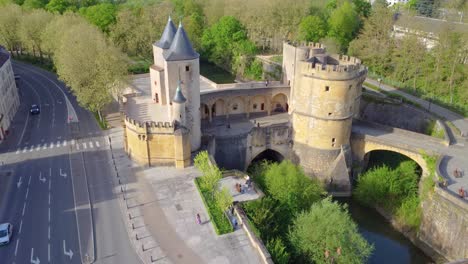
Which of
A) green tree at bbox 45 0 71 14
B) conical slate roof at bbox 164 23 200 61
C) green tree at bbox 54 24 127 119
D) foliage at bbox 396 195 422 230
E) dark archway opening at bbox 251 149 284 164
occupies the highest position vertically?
green tree at bbox 45 0 71 14

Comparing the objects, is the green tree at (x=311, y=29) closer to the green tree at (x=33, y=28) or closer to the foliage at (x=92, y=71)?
the foliage at (x=92, y=71)

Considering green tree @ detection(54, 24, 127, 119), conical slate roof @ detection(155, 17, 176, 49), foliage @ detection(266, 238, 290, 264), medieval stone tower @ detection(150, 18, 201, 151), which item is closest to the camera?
foliage @ detection(266, 238, 290, 264)

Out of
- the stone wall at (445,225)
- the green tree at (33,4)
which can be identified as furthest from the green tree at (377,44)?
the green tree at (33,4)

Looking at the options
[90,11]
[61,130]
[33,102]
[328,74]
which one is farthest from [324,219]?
[90,11]

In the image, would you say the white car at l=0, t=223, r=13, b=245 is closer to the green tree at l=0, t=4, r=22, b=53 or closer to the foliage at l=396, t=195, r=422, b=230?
the foliage at l=396, t=195, r=422, b=230

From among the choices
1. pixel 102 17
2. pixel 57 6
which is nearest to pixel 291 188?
pixel 102 17

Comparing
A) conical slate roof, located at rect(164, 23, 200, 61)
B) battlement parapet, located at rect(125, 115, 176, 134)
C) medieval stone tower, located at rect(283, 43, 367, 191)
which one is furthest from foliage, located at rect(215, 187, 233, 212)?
medieval stone tower, located at rect(283, 43, 367, 191)

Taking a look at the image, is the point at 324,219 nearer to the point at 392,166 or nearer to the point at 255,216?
the point at 255,216
